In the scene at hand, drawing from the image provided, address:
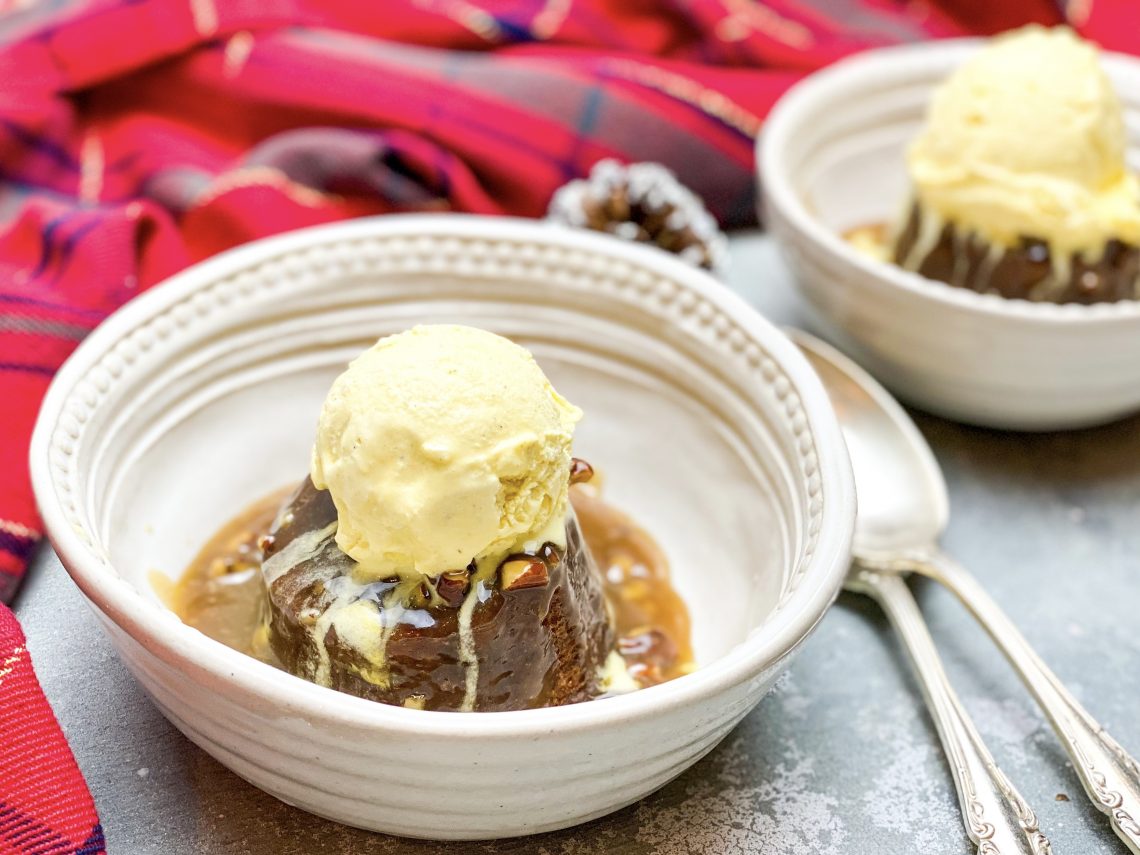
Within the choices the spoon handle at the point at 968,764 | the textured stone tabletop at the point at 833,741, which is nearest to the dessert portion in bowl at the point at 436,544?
the textured stone tabletop at the point at 833,741

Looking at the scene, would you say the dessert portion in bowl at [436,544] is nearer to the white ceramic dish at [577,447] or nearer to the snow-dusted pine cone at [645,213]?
the white ceramic dish at [577,447]

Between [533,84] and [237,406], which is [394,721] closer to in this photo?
[237,406]

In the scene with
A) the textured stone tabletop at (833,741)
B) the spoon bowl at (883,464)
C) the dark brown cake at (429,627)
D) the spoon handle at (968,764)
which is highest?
the dark brown cake at (429,627)

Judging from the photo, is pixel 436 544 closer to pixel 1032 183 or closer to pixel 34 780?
pixel 34 780

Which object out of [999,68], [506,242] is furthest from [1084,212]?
[506,242]

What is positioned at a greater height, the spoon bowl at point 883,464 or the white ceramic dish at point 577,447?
the white ceramic dish at point 577,447

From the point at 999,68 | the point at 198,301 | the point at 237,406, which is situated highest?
the point at 999,68

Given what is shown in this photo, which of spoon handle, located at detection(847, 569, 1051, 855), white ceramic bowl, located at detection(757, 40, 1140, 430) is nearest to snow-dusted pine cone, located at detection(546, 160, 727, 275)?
white ceramic bowl, located at detection(757, 40, 1140, 430)
